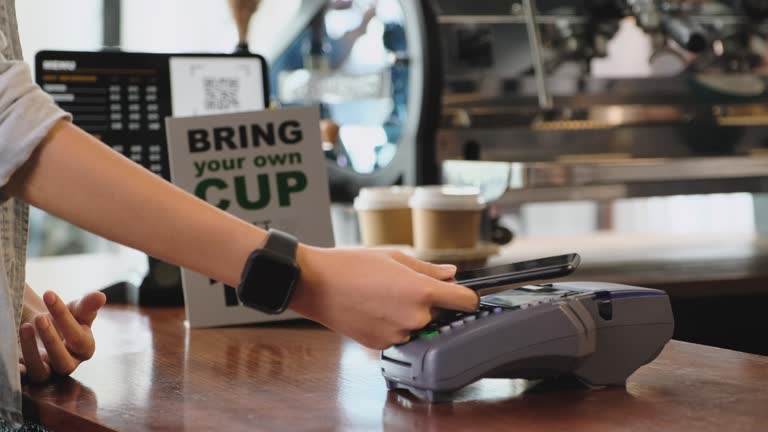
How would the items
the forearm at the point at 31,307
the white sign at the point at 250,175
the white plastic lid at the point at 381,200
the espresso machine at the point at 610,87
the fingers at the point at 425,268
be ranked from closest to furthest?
1. the fingers at the point at 425,268
2. the forearm at the point at 31,307
3. the white sign at the point at 250,175
4. the white plastic lid at the point at 381,200
5. the espresso machine at the point at 610,87

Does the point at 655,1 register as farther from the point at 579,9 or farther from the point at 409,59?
the point at 409,59

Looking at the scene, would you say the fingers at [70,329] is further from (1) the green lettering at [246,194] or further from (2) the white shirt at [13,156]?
(1) the green lettering at [246,194]

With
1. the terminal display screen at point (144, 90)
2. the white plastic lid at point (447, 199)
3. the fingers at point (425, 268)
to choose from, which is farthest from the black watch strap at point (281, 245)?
the white plastic lid at point (447, 199)

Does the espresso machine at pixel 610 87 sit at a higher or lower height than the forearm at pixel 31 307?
higher

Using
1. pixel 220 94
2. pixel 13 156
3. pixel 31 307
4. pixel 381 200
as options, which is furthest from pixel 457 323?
pixel 381 200

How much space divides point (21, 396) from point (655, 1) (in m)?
2.26

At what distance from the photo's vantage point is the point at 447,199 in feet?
6.83

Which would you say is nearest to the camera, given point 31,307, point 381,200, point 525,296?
point 525,296

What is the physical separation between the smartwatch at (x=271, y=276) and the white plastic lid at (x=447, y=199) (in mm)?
1103

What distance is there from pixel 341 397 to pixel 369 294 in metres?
0.12

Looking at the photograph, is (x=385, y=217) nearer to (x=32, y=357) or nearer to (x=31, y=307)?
(x=31, y=307)

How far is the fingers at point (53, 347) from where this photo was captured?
1.16 metres

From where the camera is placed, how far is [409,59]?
281cm

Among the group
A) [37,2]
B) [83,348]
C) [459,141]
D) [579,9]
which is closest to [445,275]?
[83,348]
